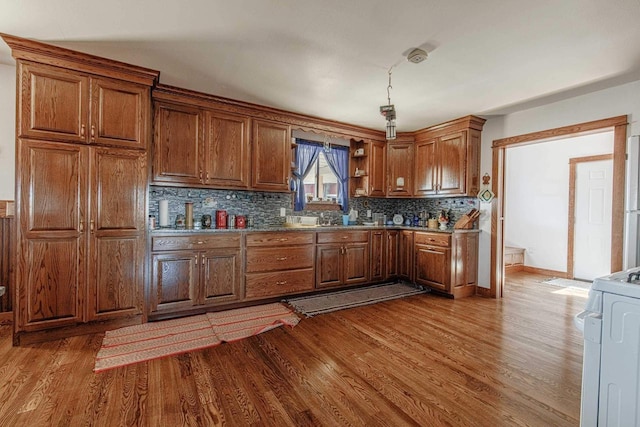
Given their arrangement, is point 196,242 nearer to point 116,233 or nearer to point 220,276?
point 220,276

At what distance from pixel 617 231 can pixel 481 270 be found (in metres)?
1.53

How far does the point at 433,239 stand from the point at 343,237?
124 cm

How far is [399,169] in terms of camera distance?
193 inches

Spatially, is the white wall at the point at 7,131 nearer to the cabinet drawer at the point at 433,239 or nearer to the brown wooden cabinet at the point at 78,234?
the brown wooden cabinet at the point at 78,234

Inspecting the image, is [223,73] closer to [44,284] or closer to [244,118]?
[244,118]

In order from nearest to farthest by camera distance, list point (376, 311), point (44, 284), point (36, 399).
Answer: point (36, 399)
point (44, 284)
point (376, 311)

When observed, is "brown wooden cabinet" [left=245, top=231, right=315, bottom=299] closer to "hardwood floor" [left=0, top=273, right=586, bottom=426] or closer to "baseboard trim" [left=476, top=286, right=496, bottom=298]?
"hardwood floor" [left=0, top=273, right=586, bottom=426]

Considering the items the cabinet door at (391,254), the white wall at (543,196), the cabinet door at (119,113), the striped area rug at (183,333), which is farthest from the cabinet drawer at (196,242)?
the white wall at (543,196)

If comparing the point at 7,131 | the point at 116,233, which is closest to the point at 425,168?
the point at 116,233

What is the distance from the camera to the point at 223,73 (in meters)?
2.87

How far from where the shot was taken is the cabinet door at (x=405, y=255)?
4.55m

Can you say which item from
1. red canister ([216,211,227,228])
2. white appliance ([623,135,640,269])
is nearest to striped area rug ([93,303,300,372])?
red canister ([216,211,227,228])

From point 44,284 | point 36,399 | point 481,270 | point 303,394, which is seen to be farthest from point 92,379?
point 481,270

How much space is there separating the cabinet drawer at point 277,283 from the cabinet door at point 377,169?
1.74 metres
